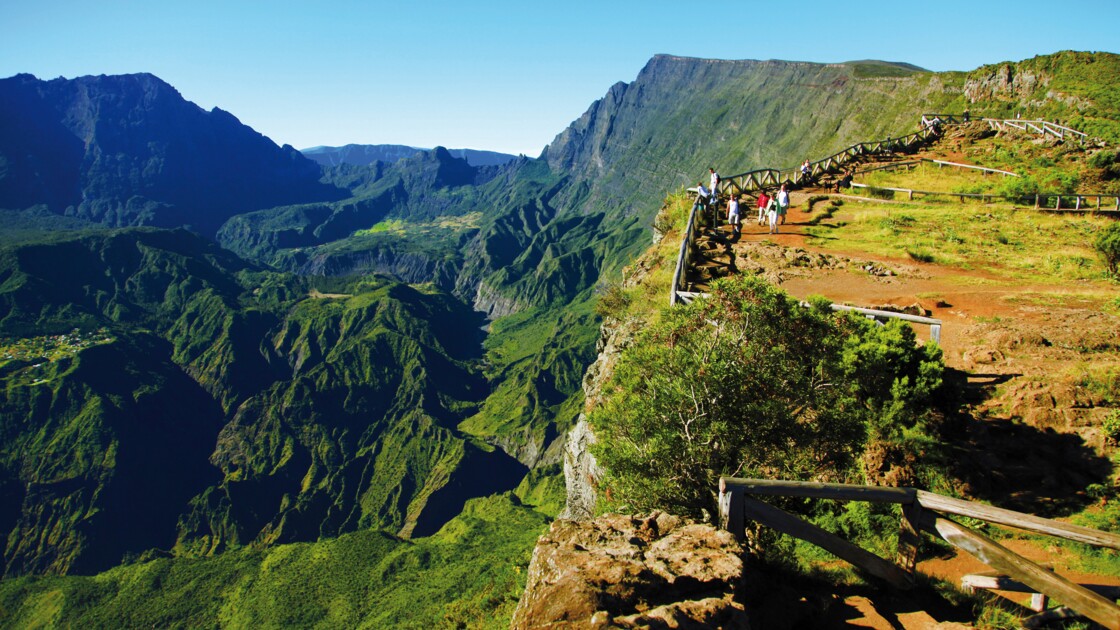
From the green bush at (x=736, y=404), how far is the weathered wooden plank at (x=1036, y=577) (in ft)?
11.3

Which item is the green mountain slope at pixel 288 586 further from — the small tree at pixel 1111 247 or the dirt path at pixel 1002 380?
the small tree at pixel 1111 247

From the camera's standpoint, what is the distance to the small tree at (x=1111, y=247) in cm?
2247

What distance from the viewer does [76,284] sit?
604ft

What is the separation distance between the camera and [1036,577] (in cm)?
704

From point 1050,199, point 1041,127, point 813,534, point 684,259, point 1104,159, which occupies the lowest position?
point 813,534

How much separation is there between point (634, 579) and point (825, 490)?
122 inches

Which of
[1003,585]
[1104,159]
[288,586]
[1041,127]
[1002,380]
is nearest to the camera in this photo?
[1003,585]

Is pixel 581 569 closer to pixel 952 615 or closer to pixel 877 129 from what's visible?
pixel 952 615

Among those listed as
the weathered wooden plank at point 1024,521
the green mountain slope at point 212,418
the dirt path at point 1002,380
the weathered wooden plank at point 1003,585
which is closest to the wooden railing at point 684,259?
the dirt path at point 1002,380

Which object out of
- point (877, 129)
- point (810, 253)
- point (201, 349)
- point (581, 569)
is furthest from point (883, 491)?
point (201, 349)

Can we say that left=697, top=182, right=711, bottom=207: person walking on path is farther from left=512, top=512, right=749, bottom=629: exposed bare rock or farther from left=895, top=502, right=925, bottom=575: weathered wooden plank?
left=512, top=512, right=749, bottom=629: exposed bare rock

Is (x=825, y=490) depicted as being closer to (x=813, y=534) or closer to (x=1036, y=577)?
(x=813, y=534)

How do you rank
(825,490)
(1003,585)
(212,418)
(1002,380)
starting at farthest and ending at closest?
(212,418), (1002,380), (825,490), (1003,585)

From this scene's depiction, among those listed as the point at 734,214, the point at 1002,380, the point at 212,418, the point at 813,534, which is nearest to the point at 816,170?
the point at 734,214
